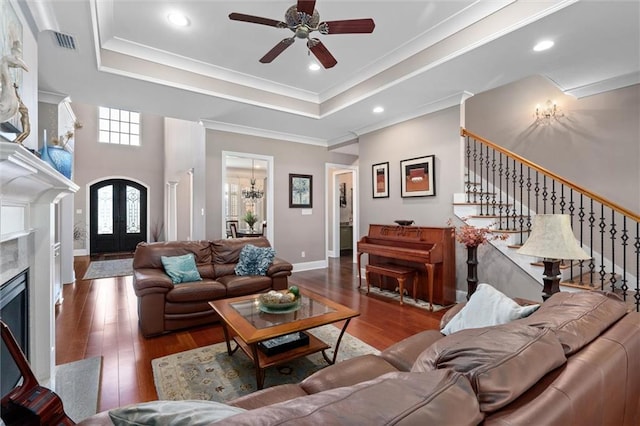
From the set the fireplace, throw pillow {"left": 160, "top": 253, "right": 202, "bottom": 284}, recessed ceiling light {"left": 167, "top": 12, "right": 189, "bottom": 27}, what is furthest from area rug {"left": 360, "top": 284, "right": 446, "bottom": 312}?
recessed ceiling light {"left": 167, "top": 12, "right": 189, "bottom": 27}

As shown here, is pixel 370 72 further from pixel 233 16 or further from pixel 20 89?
pixel 20 89

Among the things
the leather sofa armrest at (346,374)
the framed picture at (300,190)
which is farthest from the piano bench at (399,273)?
the leather sofa armrest at (346,374)

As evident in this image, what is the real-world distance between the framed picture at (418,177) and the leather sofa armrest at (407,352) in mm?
3033

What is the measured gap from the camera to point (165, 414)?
66 centimetres

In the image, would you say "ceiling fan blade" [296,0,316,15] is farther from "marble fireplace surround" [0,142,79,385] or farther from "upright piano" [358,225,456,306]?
"upright piano" [358,225,456,306]

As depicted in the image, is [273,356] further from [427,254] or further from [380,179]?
[380,179]

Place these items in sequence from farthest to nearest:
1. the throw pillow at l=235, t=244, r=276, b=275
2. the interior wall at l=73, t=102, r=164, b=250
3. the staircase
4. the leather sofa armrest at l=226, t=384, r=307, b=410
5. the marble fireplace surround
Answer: the interior wall at l=73, t=102, r=164, b=250 < the throw pillow at l=235, t=244, r=276, b=275 < the staircase < the marble fireplace surround < the leather sofa armrest at l=226, t=384, r=307, b=410

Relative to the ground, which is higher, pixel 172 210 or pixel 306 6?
pixel 306 6

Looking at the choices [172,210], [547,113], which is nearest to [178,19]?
[547,113]

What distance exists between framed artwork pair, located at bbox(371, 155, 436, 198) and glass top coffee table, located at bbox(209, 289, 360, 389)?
2.72 m

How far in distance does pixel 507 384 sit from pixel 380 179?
4.65 m

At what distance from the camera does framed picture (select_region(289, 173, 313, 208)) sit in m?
6.10

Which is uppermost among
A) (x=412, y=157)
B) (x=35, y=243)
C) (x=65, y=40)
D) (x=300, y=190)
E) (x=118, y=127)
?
(x=118, y=127)

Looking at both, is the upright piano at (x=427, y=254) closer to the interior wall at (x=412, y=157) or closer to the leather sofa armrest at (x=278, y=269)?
the interior wall at (x=412, y=157)
